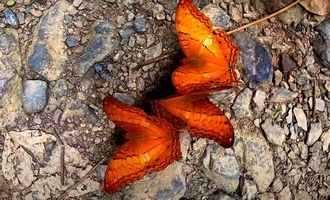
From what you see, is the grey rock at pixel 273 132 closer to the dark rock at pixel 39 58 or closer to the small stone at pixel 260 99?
the small stone at pixel 260 99

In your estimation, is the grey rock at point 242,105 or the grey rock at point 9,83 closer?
the grey rock at point 9,83

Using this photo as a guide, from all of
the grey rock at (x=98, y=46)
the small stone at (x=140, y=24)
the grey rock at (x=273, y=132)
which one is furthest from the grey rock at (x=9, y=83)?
the grey rock at (x=273, y=132)

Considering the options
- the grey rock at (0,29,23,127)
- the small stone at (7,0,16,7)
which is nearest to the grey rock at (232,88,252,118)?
the grey rock at (0,29,23,127)

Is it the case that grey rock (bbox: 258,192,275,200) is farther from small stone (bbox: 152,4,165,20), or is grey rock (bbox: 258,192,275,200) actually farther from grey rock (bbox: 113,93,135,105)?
small stone (bbox: 152,4,165,20)

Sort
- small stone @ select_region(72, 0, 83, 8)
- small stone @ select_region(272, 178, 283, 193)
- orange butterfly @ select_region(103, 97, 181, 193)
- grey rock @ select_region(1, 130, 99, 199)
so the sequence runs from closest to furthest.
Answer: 1. orange butterfly @ select_region(103, 97, 181, 193)
2. grey rock @ select_region(1, 130, 99, 199)
3. small stone @ select_region(72, 0, 83, 8)
4. small stone @ select_region(272, 178, 283, 193)

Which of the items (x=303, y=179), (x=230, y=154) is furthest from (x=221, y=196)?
(x=303, y=179)

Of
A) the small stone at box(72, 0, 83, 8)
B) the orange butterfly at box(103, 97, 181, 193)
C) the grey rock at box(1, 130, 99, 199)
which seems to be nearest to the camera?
the orange butterfly at box(103, 97, 181, 193)

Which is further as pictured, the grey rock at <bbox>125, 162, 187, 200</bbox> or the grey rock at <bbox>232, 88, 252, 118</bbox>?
the grey rock at <bbox>232, 88, 252, 118</bbox>
